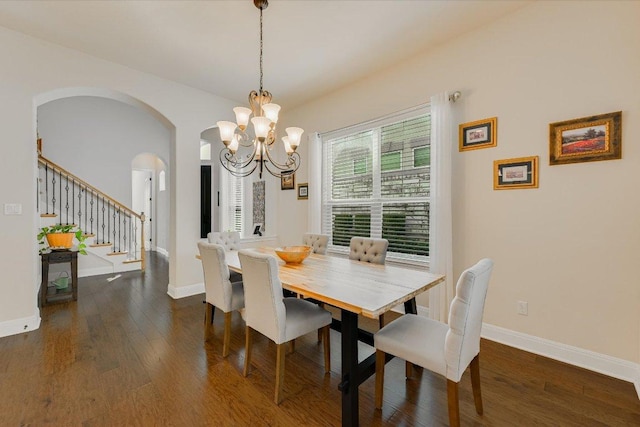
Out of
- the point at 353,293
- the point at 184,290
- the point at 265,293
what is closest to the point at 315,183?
the point at 184,290

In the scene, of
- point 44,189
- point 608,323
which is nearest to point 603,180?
point 608,323

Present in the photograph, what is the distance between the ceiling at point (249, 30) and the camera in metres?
2.42

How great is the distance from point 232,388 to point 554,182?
305 cm

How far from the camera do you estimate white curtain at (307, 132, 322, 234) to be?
4.25m

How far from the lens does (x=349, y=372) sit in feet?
5.31

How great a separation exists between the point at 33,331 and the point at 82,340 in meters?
0.68

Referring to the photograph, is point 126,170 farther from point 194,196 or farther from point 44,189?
point 194,196

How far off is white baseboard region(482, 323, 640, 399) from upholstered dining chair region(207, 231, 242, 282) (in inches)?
112

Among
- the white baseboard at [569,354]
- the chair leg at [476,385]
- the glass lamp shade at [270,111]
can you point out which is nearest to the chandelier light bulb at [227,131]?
the glass lamp shade at [270,111]

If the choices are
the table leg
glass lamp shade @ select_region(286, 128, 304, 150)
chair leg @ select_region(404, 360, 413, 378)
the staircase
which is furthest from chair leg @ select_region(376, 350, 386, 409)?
the staircase

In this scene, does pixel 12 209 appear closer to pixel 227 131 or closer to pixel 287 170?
pixel 227 131

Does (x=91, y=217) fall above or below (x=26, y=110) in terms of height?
below

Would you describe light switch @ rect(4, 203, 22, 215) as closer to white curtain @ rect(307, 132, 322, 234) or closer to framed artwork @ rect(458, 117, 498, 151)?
white curtain @ rect(307, 132, 322, 234)

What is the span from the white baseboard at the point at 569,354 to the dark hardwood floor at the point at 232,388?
0.23ft
